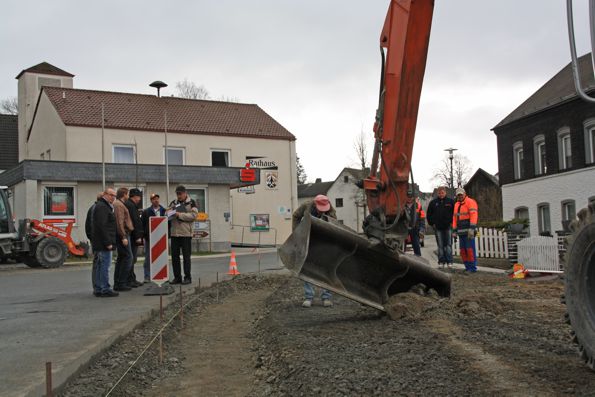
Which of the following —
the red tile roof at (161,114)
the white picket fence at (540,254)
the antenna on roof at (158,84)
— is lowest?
the white picket fence at (540,254)

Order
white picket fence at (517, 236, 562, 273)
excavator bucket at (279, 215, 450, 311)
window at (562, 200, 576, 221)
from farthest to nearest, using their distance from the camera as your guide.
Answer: window at (562, 200, 576, 221) → white picket fence at (517, 236, 562, 273) → excavator bucket at (279, 215, 450, 311)

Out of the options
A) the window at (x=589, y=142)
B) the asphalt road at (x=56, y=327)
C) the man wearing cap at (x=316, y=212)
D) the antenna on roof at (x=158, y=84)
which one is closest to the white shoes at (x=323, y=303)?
the man wearing cap at (x=316, y=212)

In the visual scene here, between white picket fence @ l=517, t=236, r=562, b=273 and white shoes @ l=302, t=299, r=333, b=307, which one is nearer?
white shoes @ l=302, t=299, r=333, b=307

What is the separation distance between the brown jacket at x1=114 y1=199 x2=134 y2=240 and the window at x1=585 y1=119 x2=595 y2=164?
69.5ft

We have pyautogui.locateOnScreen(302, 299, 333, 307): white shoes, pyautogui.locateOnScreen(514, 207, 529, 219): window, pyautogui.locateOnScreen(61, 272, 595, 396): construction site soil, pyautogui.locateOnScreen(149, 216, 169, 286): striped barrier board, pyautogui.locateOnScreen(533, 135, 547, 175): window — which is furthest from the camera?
pyautogui.locateOnScreen(514, 207, 529, 219): window

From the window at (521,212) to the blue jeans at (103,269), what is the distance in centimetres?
2483

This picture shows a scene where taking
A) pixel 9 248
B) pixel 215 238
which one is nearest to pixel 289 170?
pixel 215 238

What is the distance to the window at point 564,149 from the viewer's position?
2745 cm

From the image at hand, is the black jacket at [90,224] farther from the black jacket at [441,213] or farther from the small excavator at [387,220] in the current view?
the black jacket at [441,213]

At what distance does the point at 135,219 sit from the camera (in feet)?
39.0

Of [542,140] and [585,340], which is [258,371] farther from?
[542,140]

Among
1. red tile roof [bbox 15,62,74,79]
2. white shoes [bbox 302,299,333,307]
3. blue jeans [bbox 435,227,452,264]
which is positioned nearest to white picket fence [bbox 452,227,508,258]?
blue jeans [bbox 435,227,452,264]

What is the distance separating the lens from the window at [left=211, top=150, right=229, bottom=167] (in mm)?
41500

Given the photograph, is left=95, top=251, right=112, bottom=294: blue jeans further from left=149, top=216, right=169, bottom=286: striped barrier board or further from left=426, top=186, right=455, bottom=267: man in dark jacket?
left=426, top=186, right=455, bottom=267: man in dark jacket
